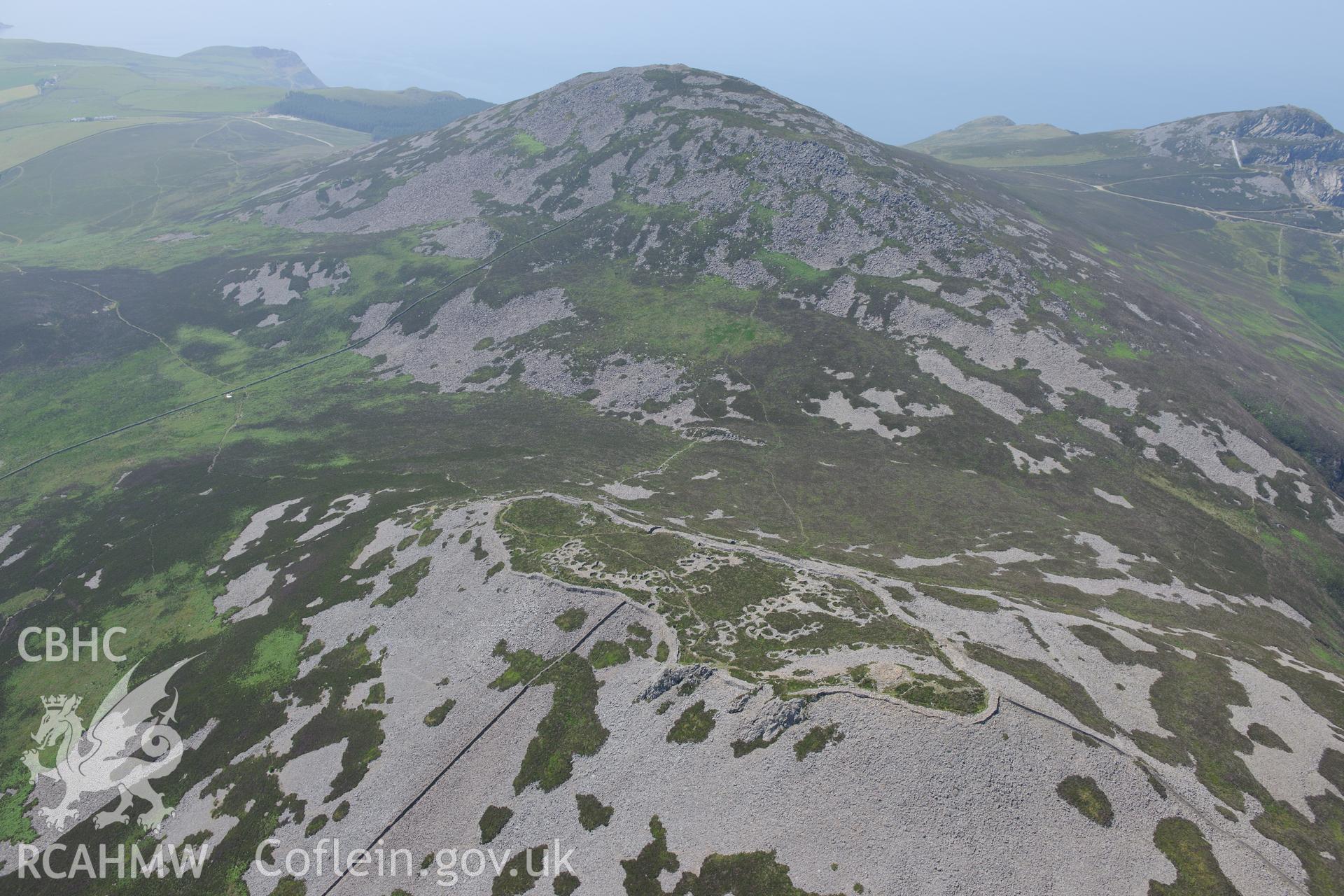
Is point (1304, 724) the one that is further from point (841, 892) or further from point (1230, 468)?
point (1230, 468)

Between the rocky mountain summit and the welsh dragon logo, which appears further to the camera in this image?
the welsh dragon logo

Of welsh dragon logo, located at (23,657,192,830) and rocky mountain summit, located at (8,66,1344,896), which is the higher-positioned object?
rocky mountain summit, located at (8,66,1344,896)

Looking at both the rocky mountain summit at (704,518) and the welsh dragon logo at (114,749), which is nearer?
the rocky mountain summit at (704,518)

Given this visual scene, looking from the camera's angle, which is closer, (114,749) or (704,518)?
(114,749)

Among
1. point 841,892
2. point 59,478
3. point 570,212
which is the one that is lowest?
point 59,478

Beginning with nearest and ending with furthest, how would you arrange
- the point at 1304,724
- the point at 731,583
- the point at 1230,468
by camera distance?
the point at 1304,724, the point at 731,583, the point at 1230,468

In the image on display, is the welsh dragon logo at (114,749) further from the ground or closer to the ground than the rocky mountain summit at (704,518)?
closer to the ground

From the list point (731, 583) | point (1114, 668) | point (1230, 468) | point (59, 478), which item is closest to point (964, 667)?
point (1114, 668)

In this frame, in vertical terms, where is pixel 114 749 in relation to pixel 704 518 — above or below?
below
